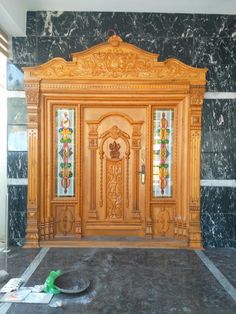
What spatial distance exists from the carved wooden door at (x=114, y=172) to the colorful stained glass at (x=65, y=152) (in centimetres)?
18

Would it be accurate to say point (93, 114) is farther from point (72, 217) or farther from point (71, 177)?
point (72, 217)

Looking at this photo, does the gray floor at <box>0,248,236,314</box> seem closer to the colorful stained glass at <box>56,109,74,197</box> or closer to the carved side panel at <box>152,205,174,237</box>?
the carved side panel at <box>152,205,174,237</box>

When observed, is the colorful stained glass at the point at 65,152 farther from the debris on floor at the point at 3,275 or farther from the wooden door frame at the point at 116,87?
the debris on floor at the point at 3,275

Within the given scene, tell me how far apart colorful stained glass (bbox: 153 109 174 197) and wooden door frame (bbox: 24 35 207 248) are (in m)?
0.21

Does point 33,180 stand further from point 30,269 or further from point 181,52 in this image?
point 181,52

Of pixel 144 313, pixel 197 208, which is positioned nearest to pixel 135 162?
pixel 197 208

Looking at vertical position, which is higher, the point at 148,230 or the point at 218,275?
the point at 148,230

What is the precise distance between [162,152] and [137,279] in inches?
68.0

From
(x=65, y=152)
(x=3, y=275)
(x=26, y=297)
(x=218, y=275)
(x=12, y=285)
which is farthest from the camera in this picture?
(x=65, y=152)

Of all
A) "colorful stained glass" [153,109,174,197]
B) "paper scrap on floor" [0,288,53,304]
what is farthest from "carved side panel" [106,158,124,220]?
"paper scrap on floor" [0,288,53,304]

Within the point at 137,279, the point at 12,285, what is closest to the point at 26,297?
the point at 12,285

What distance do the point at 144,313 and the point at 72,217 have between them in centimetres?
199

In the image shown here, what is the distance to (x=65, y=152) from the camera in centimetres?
413

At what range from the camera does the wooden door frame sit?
12.9ft
